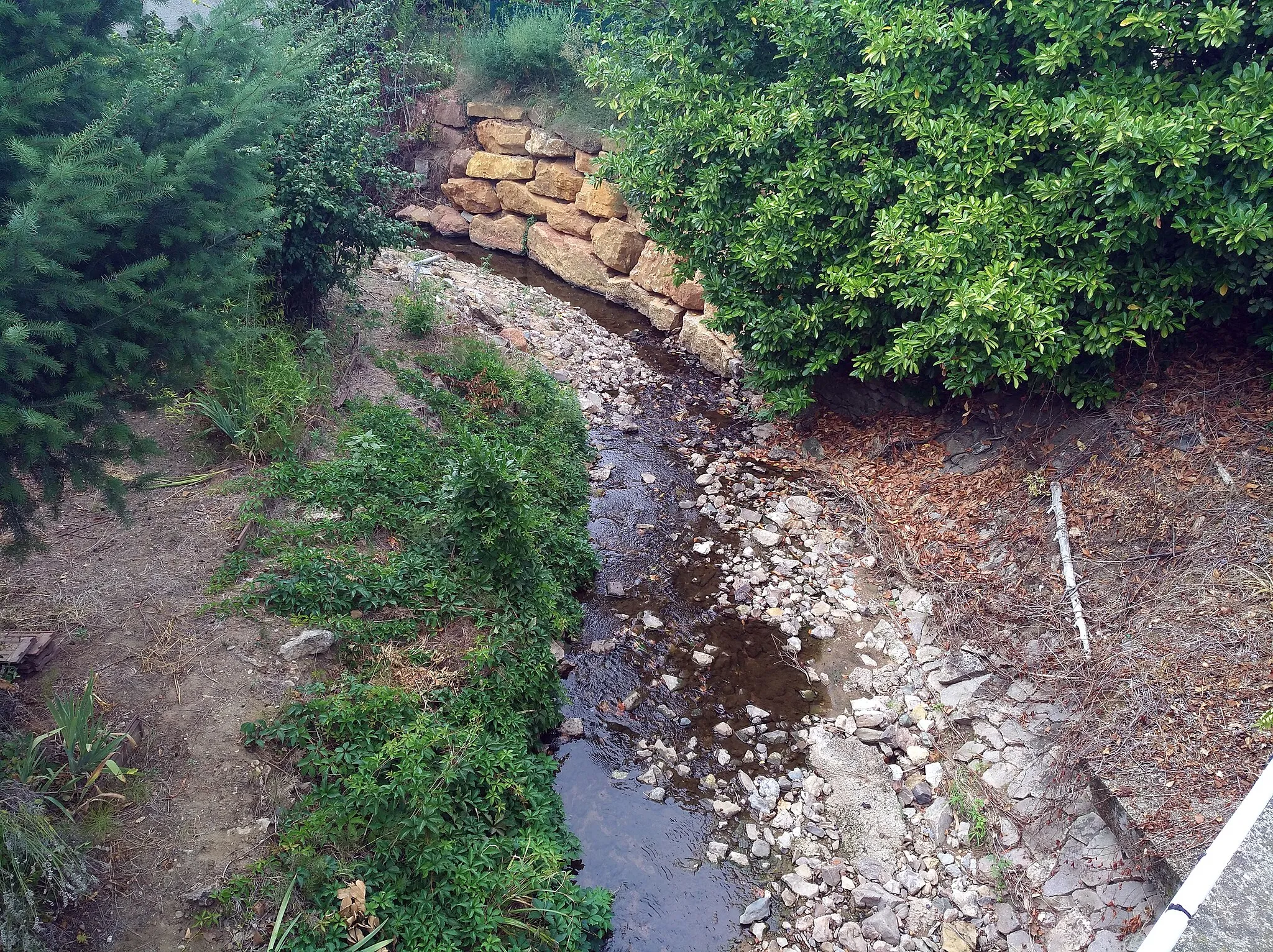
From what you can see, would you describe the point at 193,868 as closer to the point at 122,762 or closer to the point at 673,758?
the point at 122,762

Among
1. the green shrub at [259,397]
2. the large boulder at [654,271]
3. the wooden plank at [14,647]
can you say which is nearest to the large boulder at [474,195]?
the large boulder at [654,271]

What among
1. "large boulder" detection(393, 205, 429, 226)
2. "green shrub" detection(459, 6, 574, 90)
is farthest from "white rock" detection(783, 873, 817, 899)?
"large boulder" detection(393, 205, 429, 226)

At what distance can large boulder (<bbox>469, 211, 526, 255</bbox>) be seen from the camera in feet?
46.8

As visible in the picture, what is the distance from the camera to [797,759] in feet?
17.7

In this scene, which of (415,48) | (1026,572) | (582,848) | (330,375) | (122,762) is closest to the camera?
(122,762)

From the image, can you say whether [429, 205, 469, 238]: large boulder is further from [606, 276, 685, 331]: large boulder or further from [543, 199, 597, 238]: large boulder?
[606, 276, 685, 331]: large boulder

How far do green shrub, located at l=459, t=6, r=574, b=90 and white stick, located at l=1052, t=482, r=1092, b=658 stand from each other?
442 inches

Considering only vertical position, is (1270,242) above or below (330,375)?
above

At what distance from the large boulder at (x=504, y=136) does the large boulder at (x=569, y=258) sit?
1.47 m

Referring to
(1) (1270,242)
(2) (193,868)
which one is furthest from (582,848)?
(1) (1270,242)

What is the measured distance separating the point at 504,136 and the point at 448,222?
2.02 meters

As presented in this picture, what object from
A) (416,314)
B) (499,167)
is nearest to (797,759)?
(416,314)

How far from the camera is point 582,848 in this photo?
4.79 m

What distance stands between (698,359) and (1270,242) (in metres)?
6.72
